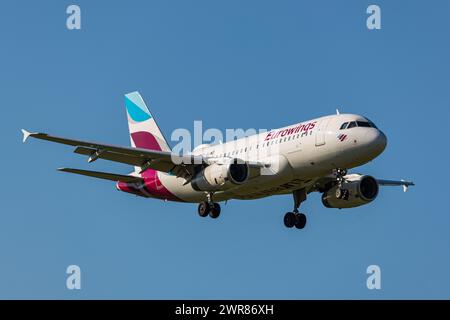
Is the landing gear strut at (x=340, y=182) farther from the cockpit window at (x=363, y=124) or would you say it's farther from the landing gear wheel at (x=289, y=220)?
the landing gear wheel at (x=289, y=220)

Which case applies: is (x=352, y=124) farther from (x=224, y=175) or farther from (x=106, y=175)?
(x=106, y=175)

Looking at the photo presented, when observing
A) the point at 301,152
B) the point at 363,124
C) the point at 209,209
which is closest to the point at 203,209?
the point at 209,209

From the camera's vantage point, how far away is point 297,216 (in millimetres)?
62938

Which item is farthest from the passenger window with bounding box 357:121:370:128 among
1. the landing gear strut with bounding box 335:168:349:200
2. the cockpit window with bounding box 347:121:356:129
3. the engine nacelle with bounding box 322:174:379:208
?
the engine nacelle with bounding box 322:174:379:208

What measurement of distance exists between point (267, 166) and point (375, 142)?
6.18 meters

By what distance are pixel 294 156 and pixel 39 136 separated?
13071 millimetres

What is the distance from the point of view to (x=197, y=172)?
60500mm

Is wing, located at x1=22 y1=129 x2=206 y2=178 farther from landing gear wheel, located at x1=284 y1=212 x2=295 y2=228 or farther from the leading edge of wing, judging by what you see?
landing gear wheel, located at x1=284 y1=212 x2=295 y2=228

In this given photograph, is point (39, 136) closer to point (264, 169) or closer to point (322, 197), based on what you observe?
point (264, 169)

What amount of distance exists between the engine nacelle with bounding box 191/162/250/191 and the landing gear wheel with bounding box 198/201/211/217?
1.36 meters

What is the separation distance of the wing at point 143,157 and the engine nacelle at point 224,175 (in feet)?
4.00

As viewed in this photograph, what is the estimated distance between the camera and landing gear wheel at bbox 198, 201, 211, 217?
2372 inches
